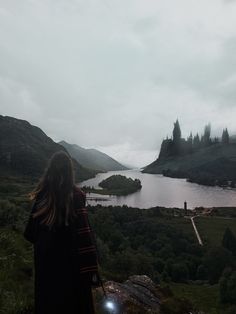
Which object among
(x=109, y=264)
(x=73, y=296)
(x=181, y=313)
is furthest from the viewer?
(x=109, y=264)

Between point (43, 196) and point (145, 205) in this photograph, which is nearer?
point (43, 196)

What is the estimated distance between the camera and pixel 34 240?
6461 mm

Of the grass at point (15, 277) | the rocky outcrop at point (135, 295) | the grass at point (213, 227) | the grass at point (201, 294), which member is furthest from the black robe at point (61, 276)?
the grass at point (213, 227)

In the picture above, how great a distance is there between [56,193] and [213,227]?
431ft

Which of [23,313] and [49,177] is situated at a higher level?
[49,177]

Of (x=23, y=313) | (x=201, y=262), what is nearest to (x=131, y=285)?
(x=23, y=313)

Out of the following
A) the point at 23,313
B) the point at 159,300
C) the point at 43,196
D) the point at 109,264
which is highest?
the point at 43,196

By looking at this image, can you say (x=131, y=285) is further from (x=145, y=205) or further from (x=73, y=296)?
(x=145, y=205)

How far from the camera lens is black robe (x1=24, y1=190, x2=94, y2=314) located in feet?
20.2

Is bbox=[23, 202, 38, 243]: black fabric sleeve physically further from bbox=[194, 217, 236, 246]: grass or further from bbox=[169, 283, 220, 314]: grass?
bbox=[194, 217, 236, 246]: grass

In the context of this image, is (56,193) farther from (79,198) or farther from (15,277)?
(15,277)

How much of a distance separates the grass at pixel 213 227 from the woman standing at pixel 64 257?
104 m

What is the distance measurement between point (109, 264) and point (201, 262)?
49618mm

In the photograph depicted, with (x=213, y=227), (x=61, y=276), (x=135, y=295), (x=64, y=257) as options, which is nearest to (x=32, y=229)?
(x=64, y=257)
